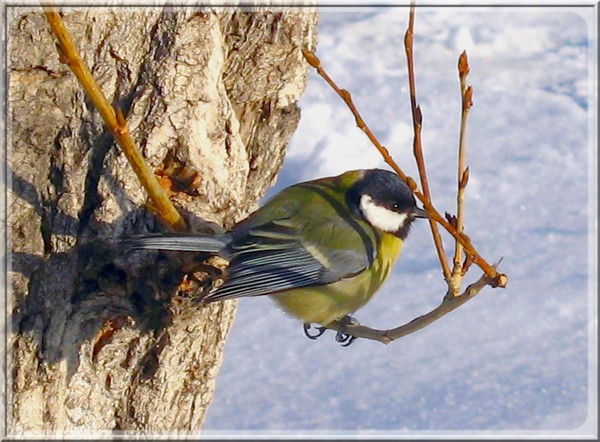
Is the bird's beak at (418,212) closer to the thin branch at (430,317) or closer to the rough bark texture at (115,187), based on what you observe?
the thin branch at (430,317)

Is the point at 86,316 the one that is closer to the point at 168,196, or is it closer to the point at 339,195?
the point at 168,196

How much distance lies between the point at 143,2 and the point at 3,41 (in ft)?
1.12

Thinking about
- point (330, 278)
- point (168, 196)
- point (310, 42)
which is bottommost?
point (330, 278)

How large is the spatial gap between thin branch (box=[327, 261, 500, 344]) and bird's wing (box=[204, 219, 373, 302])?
0.56 ft

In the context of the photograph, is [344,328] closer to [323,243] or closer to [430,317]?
[323,243]

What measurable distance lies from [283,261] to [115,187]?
1.49 ft

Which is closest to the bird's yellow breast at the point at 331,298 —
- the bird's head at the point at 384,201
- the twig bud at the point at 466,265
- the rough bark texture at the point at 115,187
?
the bird's head at the point at 384,201

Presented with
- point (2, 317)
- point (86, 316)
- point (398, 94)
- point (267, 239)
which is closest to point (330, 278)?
point (267, 239)

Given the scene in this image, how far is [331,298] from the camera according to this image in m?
2.22

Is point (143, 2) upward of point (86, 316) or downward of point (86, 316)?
upward

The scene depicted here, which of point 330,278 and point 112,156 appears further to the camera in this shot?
point 330,278

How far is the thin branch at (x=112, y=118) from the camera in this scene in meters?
1.52

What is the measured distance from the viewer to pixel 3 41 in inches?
78.1

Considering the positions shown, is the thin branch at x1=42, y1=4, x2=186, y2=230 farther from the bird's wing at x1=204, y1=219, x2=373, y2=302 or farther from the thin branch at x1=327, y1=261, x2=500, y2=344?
the thin branch at x1=327, y1=261, x2=500, y2=344
